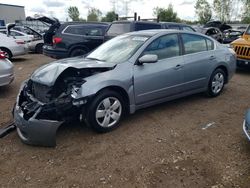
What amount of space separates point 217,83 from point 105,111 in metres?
3.06

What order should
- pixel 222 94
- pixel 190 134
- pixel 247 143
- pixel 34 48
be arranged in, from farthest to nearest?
1. pixel 34 48
2. pixel 222 94
3. pixel 190 134
4. pixel 247 143

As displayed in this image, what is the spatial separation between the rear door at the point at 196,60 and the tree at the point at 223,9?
148ft

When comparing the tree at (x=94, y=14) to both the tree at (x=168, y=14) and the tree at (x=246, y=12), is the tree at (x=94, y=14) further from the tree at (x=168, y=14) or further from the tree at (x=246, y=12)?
the tree at (x=246, y=12)

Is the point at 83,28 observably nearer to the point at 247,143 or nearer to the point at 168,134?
the point at 168,134

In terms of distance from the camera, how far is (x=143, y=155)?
11.2 feet

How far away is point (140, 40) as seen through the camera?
461cm

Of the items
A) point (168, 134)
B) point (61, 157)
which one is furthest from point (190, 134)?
point (61, 157)

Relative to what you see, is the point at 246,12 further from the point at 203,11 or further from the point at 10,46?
the point at 10,46

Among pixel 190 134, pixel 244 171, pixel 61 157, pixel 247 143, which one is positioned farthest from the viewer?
pixel 190 134

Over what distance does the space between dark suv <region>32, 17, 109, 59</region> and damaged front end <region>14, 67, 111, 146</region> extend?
212 inches

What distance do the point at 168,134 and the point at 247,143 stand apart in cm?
116

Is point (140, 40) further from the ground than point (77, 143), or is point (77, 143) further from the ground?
point (140, 40)

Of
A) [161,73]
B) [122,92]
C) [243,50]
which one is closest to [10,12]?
[243,50]

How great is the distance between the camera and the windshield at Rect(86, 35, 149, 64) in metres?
4.40
